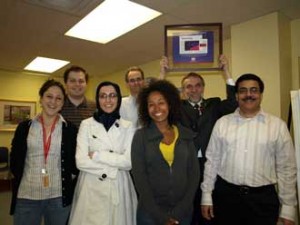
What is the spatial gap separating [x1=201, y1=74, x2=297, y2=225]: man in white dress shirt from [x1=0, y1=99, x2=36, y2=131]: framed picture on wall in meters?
5.95

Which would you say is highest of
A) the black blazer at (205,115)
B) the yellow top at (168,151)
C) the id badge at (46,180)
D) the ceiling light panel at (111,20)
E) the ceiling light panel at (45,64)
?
the ceiling light panel at (111,20)

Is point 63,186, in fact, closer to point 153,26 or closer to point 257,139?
point 257,139

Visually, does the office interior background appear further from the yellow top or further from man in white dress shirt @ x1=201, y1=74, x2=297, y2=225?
the yellow top

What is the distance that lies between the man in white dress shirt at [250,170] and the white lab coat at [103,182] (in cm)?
60

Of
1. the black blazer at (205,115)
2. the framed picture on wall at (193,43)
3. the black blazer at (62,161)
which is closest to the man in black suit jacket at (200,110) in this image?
the black blazer at (205,115)

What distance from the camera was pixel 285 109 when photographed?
347cm

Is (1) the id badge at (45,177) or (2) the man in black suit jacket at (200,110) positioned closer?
(1) the id badge at (45,177)

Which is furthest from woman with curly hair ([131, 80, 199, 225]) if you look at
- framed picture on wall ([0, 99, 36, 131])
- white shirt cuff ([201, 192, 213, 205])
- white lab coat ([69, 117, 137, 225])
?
framed picture on wall ([0, 99, 36, 131])

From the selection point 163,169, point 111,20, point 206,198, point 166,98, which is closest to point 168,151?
point 163,169

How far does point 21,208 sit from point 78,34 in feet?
Answer: 9.48

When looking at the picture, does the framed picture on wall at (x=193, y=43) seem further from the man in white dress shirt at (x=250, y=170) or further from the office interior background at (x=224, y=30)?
the office interior background at (x=224, y=30)

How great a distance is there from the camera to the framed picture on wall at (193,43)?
244 centimetres

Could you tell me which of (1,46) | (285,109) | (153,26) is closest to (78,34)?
(153,26)

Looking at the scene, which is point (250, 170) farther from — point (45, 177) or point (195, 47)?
point (45, 177)
